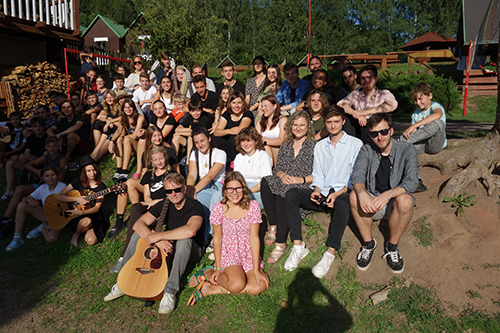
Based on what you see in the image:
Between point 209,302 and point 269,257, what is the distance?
917mm

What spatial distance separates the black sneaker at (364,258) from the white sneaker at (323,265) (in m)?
0.29

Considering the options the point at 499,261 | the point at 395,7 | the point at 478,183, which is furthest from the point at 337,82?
the point at 395,7

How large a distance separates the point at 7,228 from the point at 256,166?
4.60m

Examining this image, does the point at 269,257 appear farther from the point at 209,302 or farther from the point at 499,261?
the point at 499,261

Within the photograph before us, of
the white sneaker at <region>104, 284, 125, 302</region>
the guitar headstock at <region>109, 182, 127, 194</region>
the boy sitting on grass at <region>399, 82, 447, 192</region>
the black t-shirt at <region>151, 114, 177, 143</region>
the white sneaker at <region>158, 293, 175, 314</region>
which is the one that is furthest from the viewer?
the black t-shirt at <region>151, 114, 177, 143</region>

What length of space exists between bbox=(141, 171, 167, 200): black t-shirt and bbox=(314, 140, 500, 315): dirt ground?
2.59 m

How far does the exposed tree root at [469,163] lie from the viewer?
13.7 ft

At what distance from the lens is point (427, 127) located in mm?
4641

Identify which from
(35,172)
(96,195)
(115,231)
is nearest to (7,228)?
(35,172)

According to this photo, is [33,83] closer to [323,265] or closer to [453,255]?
[323,265]

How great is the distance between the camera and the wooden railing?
10661mm

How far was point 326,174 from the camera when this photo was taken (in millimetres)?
4371

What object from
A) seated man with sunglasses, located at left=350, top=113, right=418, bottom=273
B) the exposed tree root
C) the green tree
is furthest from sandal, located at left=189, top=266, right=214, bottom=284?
the green tree

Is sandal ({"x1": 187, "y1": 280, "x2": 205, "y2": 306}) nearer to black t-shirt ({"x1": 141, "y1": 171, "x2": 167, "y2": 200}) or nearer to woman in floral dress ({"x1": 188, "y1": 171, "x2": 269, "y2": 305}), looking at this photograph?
woman in floral dress ({"x1": 188, "y1": 171, "x2": 269, "y2": 305})
